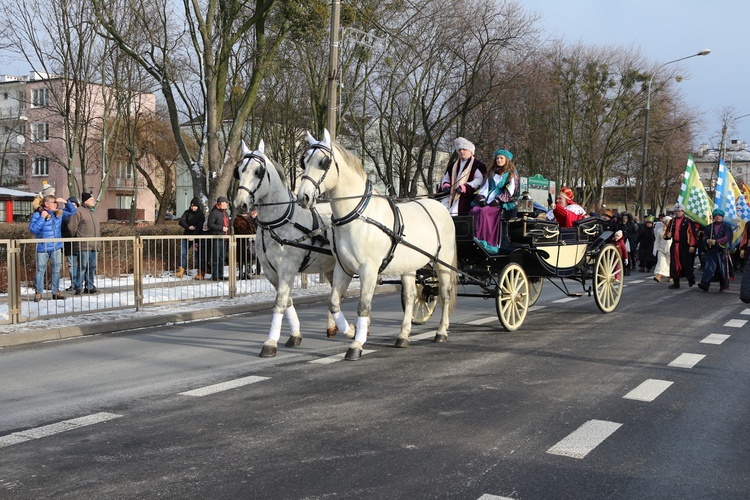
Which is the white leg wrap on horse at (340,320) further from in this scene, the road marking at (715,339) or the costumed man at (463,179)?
the road marking at (715,339)

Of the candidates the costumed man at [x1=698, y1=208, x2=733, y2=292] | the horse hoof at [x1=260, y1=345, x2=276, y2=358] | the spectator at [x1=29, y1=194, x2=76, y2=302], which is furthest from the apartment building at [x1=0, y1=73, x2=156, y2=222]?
the horse hoof at [x1=260, y1=345, x2=276, y2=358]

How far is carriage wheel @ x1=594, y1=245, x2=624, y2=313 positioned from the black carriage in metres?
0.02

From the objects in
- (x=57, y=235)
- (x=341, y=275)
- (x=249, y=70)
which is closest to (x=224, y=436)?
(x=341, y=275)

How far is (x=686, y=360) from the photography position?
7.95 meters

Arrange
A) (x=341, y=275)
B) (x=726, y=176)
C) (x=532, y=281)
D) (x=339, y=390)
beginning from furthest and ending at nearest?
1. (x=726, y=176)
2. (x=532, y=281)
3. (x=341, y=275)
4. (x=339, y=390)

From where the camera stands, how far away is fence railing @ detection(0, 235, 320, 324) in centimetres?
1032

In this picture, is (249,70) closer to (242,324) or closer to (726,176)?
(726,176)

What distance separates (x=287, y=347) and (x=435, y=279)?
268 centimetres

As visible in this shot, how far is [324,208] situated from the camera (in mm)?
9328

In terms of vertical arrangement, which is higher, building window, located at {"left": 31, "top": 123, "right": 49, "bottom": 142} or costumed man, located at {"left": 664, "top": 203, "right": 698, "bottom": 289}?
building window, located at {"left": 31, "top": 123, "right": 49, "bottom": 142}

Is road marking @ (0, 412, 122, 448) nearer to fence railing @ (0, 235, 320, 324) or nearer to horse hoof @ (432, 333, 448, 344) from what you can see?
horse hoof @ (432, 333, 448, 344)

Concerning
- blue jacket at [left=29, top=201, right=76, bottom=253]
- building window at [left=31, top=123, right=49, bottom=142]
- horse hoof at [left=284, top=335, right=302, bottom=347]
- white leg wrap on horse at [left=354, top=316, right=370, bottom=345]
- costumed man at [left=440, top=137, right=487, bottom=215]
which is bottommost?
horse hoof at [left=284, top=335, right=302, bottom=347]

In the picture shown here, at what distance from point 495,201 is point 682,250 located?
9.47m

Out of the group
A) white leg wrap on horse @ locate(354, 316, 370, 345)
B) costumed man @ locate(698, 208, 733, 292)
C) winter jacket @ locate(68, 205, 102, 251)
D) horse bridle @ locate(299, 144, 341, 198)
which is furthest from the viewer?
costumed man @ locate(698, 208, 733, 292)
